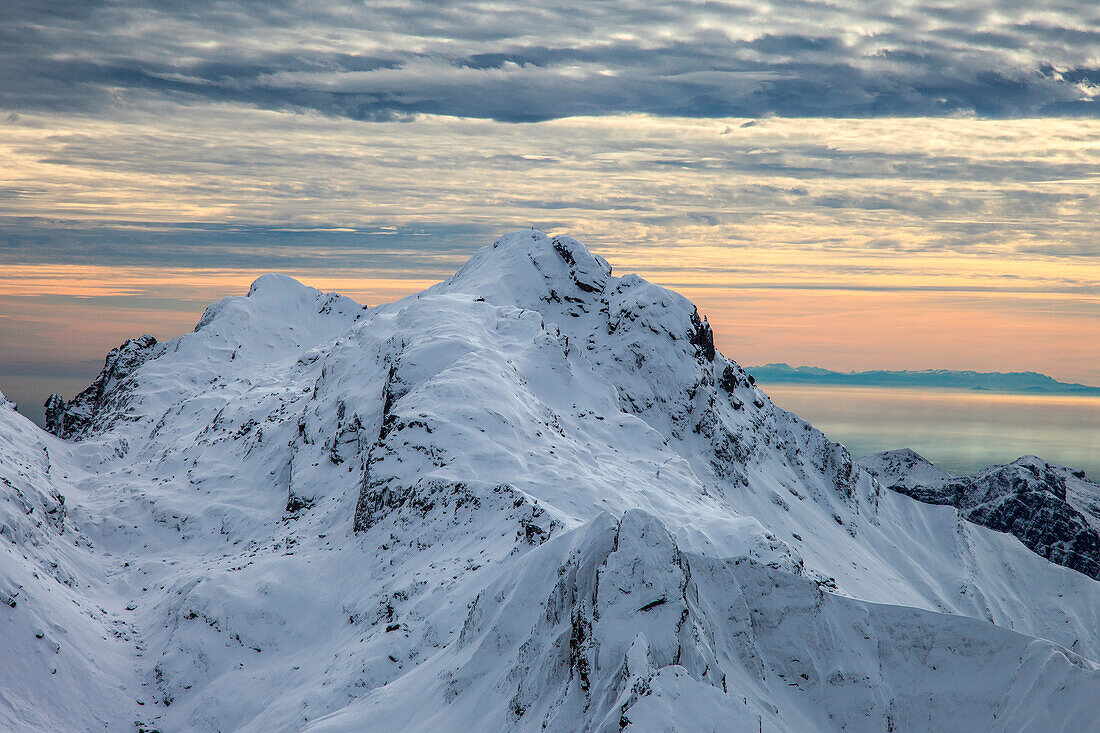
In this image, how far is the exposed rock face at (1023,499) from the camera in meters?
138

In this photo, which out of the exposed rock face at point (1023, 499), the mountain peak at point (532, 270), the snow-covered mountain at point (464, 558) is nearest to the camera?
the snow-covered mountain at point (464, 558)

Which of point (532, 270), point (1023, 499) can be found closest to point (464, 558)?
point (532, 270)

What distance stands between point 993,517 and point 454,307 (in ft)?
429

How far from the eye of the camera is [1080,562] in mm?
135000

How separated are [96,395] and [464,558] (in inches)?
3210

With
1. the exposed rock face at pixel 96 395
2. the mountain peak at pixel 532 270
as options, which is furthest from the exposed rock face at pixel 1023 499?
the exposed rock face at pixel 96 395

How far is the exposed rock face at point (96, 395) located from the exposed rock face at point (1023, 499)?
14224 cm

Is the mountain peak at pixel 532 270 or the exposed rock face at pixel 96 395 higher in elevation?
the mountain peak at pixel 532 270

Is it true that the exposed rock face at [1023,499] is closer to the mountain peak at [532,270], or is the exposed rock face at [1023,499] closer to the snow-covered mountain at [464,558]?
the snow-covered mountain at [464,558]

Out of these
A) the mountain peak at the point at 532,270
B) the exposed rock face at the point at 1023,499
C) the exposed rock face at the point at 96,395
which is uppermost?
the mountain peak at the point at 532,270

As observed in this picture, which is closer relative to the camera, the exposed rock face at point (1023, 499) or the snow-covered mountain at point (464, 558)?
the snow-covered mountain at point (464, 558)

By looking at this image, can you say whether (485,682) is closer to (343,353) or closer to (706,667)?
(706,667)

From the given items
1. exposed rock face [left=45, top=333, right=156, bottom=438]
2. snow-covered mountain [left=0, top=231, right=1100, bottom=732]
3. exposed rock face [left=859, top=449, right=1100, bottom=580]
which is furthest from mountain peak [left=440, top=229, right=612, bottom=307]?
exposed rock face [left=859, top=449, right=1100, bottom=580]

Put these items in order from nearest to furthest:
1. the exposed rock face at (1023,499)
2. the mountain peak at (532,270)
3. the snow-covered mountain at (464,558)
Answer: the snow-covered mountain at (464,558)
the mountain peak at (532,270)
the exposed rock face at (1023,499)
